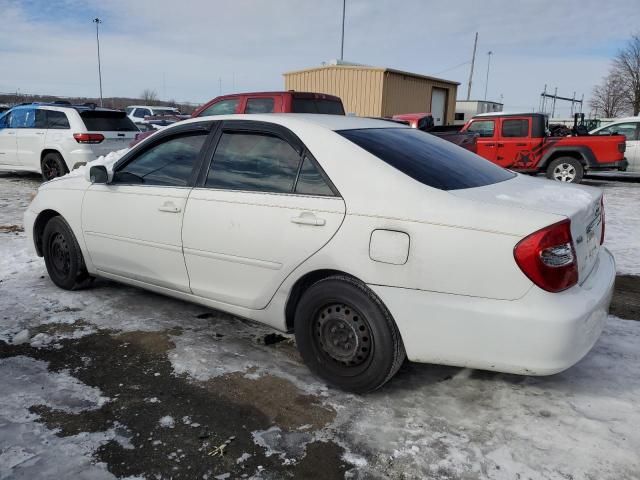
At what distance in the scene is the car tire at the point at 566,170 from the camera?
11.9 metres

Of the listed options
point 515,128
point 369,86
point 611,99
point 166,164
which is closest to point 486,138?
point 515,128

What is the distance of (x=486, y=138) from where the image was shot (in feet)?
42.1

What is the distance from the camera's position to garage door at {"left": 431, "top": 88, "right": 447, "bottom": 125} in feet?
84.9

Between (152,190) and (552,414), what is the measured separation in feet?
9.56

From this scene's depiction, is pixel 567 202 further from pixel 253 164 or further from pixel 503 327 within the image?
pixel 253 164

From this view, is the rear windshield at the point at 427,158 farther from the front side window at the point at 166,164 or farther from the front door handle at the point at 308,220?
the front side window at the point at 166,164

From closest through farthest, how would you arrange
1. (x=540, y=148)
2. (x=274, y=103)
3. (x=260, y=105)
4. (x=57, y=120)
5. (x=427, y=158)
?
(x=427, y=158) → (x=274, y=103) → (x=260, y=105) → (x=57, y=120) → (x=540, y=148)

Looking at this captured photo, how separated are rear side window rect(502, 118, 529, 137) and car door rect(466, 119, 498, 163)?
257 millimetres

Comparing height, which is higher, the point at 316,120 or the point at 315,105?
the point at 315,105

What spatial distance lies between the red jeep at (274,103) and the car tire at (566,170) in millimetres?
5723

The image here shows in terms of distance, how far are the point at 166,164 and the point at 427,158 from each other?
1885 mm

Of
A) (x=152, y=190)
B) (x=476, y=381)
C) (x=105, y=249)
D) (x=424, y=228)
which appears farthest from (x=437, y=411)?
(x=105, y=249)

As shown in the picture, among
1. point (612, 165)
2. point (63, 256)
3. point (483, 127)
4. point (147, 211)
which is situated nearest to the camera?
point (147, 211)

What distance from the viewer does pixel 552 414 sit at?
2736 millimetres
